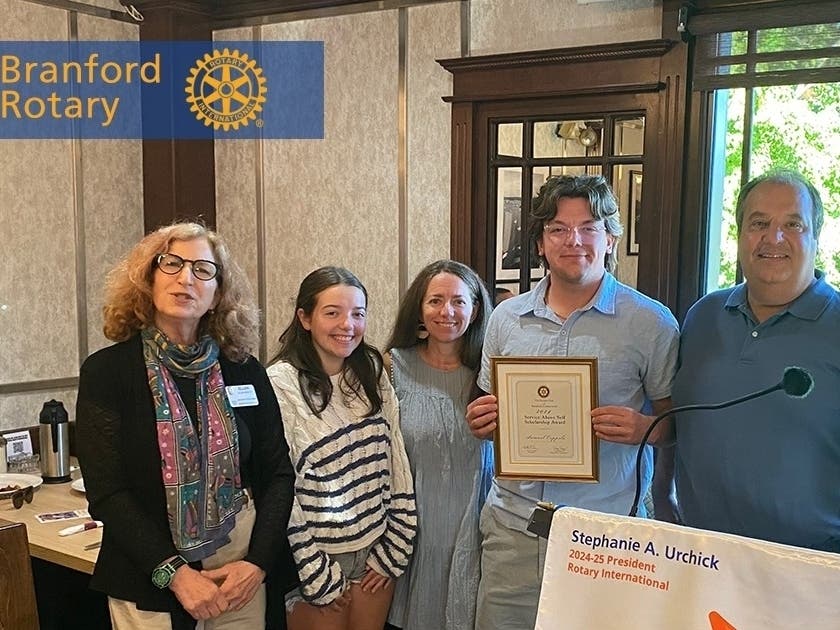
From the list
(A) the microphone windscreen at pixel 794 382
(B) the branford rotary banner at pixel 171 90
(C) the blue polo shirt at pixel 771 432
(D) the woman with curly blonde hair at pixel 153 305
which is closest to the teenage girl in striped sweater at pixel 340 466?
(D) the woman with curly blonde hair at pixel 153 305

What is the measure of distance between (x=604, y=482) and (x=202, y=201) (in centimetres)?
282

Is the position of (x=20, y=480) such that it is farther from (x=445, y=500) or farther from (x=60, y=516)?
(x=445, y=500)

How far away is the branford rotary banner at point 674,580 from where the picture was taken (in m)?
1.20

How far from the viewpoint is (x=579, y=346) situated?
2279 mm

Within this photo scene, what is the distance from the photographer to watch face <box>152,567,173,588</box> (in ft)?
6.90

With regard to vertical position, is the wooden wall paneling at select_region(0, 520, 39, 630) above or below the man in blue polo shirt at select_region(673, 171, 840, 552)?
below

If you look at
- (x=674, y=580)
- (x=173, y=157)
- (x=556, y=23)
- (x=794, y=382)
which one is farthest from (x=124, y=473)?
(x=173, y=157)

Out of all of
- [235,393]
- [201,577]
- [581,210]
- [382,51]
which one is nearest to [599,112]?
[382,51]

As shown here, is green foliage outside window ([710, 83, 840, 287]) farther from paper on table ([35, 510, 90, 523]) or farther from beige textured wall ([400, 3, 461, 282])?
paper on table ([35, 510, 90, 523])

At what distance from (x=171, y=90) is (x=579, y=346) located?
9.21 feet

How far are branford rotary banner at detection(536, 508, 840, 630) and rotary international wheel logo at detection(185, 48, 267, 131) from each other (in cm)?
339

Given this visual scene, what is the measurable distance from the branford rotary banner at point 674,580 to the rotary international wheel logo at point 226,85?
339 centimetres

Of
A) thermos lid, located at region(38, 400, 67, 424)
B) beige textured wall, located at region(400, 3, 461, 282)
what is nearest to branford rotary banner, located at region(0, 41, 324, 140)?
beige textured wall, located at region(400, 3, 461, 282)

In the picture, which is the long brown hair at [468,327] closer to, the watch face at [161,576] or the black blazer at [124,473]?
the black blazer at [124,473]
